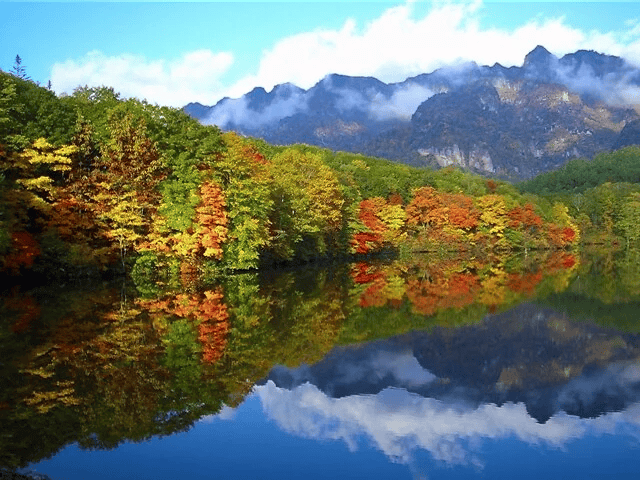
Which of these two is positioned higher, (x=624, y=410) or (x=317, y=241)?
(x=317, y=241)

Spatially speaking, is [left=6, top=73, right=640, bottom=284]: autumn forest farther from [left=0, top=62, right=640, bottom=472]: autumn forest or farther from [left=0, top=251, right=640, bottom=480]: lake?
[left=0, top=251, right=640, bottom=480]: lake

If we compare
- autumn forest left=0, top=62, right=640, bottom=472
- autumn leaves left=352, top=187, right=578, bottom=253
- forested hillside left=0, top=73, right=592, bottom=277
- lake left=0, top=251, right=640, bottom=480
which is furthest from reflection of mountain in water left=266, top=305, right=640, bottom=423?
autumn leaves left=352, top=187, right=578, bottom=253

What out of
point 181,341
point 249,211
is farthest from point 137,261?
point 181,341

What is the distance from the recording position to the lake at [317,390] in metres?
12.2

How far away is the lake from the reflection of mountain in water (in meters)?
0.08

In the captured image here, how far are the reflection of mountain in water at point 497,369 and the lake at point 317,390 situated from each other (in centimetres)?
8

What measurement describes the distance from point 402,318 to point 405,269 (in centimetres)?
3118

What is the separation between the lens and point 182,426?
1377cm

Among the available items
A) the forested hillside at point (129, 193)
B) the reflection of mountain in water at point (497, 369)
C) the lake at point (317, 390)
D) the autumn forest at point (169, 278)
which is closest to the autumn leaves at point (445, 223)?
the autumn forest at point (169, 278)

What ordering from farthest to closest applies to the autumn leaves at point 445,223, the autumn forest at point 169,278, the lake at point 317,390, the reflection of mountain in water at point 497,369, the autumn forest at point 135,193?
1. the autumn leaves at point 445,223
2. the autumn forest at point 135,193
3. the reflection of mountain in water at point 497,369
4. the autumn forest at point 169,278
5. the lake at point 317,390

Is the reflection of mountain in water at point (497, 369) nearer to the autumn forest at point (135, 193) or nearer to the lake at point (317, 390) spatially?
the lake at point (317, 390)

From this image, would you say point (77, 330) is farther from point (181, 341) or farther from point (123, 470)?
point (123, 470)

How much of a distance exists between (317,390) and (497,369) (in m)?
6.22

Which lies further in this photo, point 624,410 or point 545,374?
point 545,374
